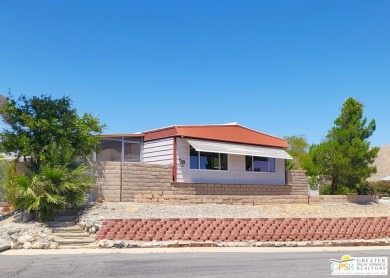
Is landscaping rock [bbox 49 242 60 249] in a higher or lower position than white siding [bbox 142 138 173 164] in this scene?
lower

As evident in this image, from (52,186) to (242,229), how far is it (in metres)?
7.30

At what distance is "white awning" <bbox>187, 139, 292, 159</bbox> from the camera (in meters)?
24.0

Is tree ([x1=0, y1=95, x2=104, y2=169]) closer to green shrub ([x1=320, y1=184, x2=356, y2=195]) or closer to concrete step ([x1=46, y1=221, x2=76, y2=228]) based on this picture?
concrete step ([x1=46, y1=221, x2=76, y2=228])

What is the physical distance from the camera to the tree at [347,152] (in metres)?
27.8

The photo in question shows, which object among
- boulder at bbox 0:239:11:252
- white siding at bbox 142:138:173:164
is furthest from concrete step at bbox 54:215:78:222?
white siding at bbox 142:138:173:164

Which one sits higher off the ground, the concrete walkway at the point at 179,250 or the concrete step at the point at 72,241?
the concrete step at the point at 72,241

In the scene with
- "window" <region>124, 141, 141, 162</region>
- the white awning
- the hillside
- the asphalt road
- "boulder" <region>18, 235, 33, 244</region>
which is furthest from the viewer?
the hillside

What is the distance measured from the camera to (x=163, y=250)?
1570cm

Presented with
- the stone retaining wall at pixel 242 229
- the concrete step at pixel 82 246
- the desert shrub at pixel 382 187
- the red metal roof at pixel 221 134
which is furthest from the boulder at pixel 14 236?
the desert shrub at pixel 382 187

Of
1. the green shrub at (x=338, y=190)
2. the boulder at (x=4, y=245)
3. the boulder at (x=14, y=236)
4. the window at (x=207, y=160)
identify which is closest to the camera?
the boulder at (x=4, y=245)

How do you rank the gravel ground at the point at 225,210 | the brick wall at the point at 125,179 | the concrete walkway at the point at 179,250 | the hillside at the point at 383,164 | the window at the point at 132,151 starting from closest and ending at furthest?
the concrete walkway at the point at 179,250
the gravel ground at the point at 225,210
the brick wall at the point at 125,179
the window at the point at 132,151
the hillside at the point at 383,164

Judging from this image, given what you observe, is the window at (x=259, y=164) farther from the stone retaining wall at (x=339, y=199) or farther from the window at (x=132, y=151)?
the window at (x=132, y=151)

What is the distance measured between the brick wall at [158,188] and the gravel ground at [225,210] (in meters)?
0.65

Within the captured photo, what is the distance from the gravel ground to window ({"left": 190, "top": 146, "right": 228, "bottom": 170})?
3.31 metres
